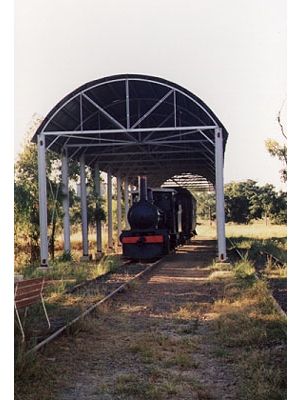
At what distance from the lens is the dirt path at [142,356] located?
504 cm

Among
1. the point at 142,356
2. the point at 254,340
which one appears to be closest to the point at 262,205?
the point at 254,340

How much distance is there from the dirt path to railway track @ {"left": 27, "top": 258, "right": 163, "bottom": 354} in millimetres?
153

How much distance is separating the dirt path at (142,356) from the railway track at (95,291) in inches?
6.0

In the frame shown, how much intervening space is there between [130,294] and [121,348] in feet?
13.6

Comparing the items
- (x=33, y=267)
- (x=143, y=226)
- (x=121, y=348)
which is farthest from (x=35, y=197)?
(x=121, y=348)

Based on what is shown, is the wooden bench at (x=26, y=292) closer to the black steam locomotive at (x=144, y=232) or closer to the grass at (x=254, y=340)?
the grass at (x=254, y=340)

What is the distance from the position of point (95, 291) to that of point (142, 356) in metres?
4.64

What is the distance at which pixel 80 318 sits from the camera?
299 inches

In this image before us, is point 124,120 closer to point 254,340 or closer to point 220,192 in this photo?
point 220,192

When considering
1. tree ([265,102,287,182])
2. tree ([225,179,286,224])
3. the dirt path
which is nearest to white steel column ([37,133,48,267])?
the dirt path

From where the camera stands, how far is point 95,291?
10703 millimetres

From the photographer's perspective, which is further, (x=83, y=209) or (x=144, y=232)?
(x=83, y=209)
